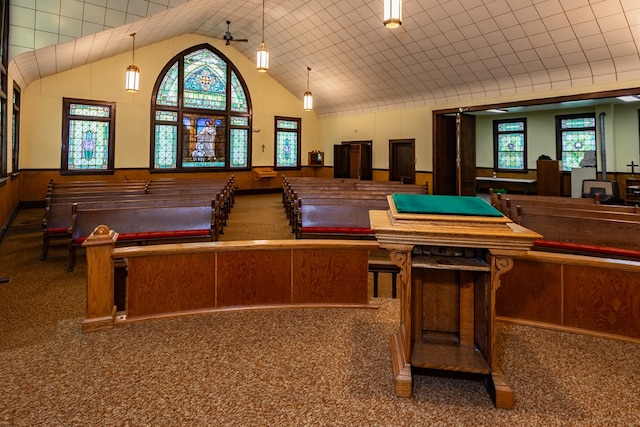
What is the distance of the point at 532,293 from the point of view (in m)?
2.33

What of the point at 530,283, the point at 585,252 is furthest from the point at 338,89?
the point at 530,283

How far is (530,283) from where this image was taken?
2334 millimetres

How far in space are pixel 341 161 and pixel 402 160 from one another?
7.76 feet

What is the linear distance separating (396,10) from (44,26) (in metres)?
4.73

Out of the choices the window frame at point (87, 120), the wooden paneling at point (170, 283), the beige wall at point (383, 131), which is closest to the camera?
Result: the wooden paneling at point (170, 283)

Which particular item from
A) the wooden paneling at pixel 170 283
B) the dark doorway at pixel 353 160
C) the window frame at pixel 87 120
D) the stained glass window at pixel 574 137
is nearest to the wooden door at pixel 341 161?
the dark doorway at pixel 353 160

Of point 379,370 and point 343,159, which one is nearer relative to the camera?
point 379,370

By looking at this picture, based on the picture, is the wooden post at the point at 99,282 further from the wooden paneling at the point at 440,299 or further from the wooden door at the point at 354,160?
the wooden door at the point at 354,160

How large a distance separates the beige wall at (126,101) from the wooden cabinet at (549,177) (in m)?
6.91

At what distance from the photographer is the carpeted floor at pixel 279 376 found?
4.89ft

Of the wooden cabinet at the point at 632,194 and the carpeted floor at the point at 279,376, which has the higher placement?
the wooden cabinet at the point at 632,194

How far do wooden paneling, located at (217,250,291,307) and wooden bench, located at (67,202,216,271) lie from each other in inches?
68.7

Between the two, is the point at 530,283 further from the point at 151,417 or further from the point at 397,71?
the point at 397,71

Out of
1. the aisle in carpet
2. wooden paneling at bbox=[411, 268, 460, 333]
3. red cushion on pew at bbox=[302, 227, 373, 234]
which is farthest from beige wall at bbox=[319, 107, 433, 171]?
wooden paneling at bbox=[411, 268, 460, 333]
